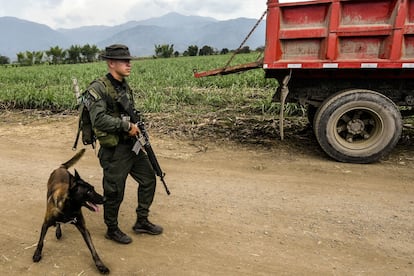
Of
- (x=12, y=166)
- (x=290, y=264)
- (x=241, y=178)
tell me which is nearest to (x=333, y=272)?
(x=290, y=264)

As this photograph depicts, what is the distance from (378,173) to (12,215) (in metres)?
4.46

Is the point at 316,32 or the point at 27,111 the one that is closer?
the point at 316,32

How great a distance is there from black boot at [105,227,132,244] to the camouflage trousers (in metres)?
0.06

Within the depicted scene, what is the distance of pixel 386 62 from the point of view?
15.7 feet

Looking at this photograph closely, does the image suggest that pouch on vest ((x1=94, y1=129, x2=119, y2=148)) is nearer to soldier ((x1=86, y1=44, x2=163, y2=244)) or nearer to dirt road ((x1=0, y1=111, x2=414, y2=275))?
soldier ((x1=86, y1=44, x2=163, y2=244))

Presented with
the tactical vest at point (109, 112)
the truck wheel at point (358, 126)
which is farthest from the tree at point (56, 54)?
the tactical vest at point (109, 112)

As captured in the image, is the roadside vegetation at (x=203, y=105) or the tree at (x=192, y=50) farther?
the tree at (x=192, y=50)

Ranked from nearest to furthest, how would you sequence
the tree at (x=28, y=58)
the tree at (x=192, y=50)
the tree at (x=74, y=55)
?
the tree at (x=28, y=58) < the tree at (x=192, y=50) < the tree at (x=74, y=55)

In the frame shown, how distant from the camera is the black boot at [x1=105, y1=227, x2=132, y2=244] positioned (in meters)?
3.44

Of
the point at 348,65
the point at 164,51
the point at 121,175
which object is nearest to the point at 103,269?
the point at 121,175

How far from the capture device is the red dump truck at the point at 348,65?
4762 millimetres

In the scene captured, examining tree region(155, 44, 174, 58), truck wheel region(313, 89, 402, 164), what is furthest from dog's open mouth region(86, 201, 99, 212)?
tree region(155, 44, 174, 58)

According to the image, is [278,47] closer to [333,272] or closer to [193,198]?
[193,198]

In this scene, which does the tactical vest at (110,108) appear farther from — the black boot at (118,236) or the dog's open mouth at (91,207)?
the black boot at (118,236)
